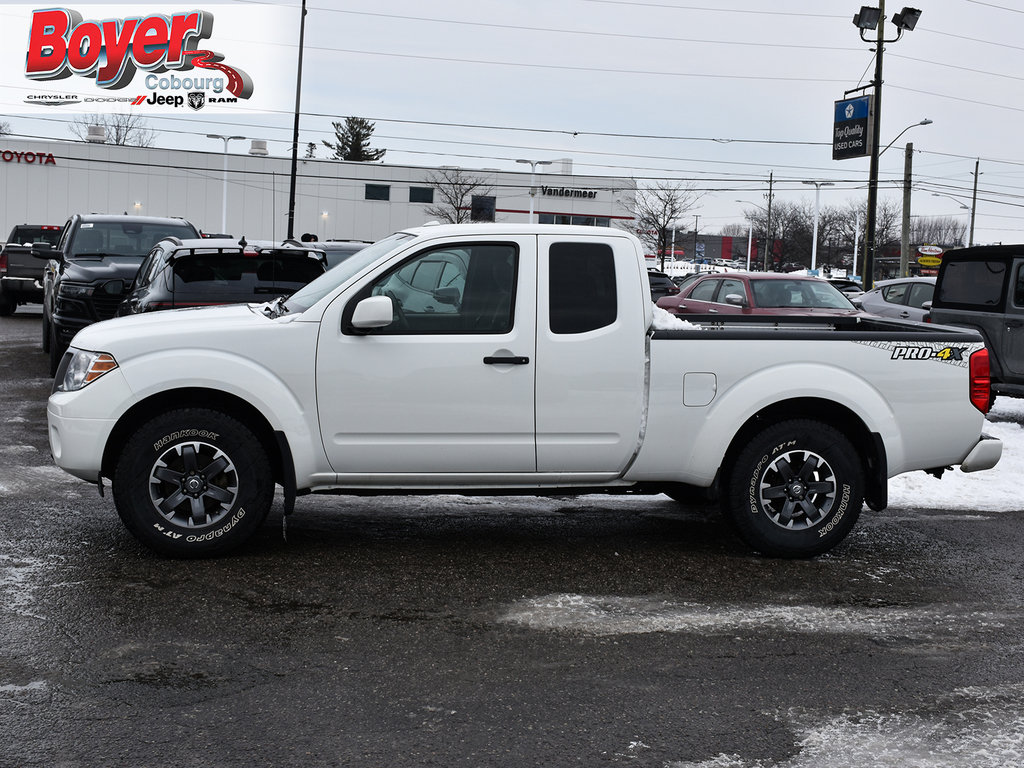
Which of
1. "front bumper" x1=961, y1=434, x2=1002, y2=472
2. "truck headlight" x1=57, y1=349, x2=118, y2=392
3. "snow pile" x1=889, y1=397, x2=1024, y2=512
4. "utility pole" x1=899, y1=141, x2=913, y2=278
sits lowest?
"snow pile" x1=889, y1=397, x2=1024, y2=512

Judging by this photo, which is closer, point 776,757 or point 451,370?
point 776,757

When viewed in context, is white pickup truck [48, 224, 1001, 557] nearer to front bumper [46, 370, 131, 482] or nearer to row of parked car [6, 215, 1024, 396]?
front bumper [46, 370, 131, 482]

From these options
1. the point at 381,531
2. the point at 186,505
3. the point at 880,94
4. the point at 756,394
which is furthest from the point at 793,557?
the point at 880,94

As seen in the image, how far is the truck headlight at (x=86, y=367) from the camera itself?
5973 millimetres

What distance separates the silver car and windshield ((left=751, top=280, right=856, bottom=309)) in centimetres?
200

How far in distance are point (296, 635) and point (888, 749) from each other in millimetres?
2541

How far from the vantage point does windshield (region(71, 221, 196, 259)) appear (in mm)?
15383

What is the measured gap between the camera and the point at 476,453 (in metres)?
6.16

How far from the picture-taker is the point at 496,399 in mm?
6129

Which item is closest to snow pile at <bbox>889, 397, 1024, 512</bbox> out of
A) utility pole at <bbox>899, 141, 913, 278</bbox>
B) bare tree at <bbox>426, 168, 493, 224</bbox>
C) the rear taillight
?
the rear taillight

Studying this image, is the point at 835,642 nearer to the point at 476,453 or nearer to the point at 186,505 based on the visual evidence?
the point at 476,453

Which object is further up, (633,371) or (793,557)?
(633,371)

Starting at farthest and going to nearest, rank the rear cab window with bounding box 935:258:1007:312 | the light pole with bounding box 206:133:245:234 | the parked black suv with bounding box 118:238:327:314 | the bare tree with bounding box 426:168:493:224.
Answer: the bare tree with bounding box 426:168:493:224
the light pole with bounding box 206:133:245:234
the rear cab window with bounding box 935:258:1007:312
the parked black suv with bounding box 118:238:327:314

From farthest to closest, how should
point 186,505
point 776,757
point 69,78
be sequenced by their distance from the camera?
1. point 69,78
2. point 186,505
3. point 776,757
